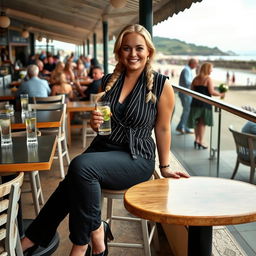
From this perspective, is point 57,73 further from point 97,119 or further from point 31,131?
point 97,119

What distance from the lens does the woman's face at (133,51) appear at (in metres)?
2.02

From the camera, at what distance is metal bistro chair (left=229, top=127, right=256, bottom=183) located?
3.09 meters

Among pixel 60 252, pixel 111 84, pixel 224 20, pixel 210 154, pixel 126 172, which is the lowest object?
pixel 60 252

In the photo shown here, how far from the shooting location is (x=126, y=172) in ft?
6.28

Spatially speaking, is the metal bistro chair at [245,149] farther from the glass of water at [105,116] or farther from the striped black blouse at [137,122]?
the glass of water at [105,116]

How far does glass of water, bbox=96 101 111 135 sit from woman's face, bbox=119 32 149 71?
26 cm

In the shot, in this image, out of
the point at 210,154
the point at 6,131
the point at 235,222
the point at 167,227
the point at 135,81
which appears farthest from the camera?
the point at 210,154

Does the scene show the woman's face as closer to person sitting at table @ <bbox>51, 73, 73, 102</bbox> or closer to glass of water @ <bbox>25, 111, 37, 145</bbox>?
glass of water @ <bbox>25, 111, 37, 145</bbox>

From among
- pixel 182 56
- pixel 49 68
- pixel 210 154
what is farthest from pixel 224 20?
pixel 210 154

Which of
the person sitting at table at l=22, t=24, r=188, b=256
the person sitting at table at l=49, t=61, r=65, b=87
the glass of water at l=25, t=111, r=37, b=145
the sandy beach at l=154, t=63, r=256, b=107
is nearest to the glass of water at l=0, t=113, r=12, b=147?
the glass of water at l=25, t=111, r=37, b=145

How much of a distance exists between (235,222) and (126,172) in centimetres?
76

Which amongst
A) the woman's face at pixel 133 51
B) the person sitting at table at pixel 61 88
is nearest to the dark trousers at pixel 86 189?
the woman's face at pixel 133 51

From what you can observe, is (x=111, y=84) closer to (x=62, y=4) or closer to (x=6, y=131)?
(x=6, y=131)

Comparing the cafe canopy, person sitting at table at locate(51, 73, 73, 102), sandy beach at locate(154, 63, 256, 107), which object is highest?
the cafe canopy
